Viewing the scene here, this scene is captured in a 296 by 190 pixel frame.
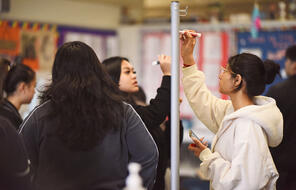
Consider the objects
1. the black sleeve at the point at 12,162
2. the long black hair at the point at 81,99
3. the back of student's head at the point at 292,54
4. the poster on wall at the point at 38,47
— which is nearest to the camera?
the black sleeve at the point at 12,162

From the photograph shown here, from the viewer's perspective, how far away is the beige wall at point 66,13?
15.4 feet

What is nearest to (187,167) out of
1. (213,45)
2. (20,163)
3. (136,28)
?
(213,45)

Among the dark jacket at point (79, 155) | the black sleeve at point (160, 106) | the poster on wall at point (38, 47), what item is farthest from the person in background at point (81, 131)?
the poster on wall at point (38, 47)

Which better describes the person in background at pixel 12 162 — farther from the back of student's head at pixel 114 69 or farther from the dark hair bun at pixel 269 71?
the dark hair bun at pixel 269 71

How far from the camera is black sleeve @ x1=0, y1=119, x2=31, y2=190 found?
1.37 meters

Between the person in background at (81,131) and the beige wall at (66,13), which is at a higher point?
the beige wall at (66,13)

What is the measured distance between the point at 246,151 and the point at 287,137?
1148 mm

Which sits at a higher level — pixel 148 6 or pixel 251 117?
pixel 148 6

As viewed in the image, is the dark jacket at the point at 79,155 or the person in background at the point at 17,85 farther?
the person in background at the point at 17,85

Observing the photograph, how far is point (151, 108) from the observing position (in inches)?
79.4

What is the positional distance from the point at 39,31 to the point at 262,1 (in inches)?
106

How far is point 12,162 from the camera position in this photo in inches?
54.6

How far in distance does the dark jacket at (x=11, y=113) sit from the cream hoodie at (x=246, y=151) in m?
1.05

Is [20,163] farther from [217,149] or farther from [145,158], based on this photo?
[217,149]
